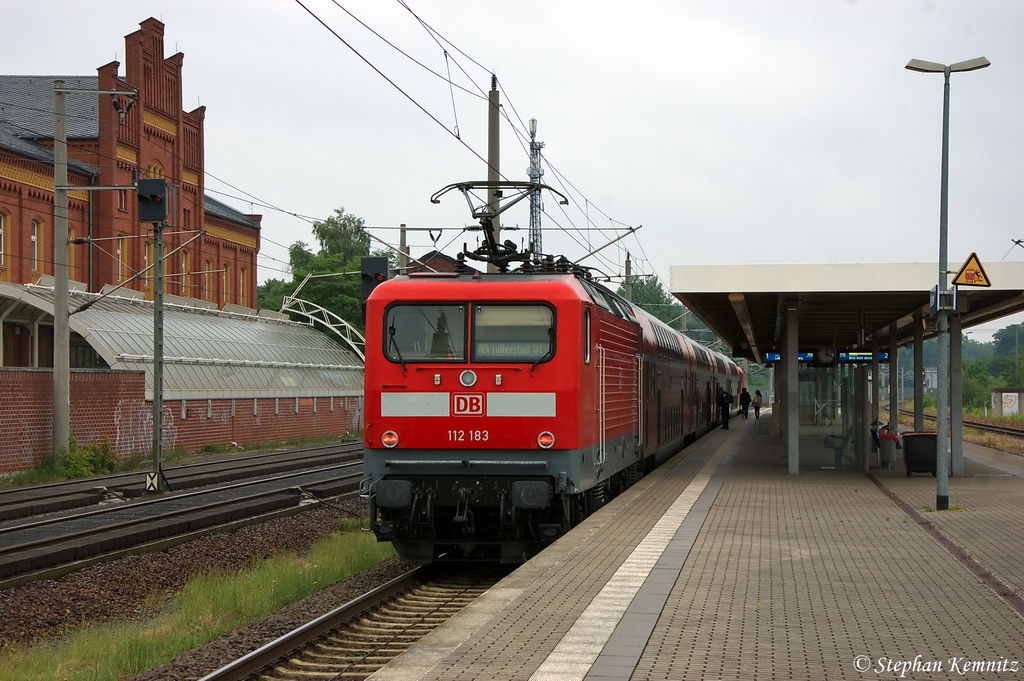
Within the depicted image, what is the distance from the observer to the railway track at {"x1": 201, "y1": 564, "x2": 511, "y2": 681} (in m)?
7.32

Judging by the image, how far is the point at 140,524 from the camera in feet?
49.4

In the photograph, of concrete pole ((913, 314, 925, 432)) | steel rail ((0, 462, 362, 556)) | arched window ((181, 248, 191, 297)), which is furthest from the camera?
arched window ((181, 248, 191, 297))

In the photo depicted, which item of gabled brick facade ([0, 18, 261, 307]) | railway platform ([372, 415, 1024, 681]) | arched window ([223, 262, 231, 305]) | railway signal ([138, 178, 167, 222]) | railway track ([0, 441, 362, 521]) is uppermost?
gabled brick facade ([0, 18, 261, 307])

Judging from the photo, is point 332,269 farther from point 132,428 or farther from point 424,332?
point 424,332

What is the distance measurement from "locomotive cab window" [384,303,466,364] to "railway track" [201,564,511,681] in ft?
7.40

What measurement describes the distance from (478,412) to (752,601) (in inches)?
146

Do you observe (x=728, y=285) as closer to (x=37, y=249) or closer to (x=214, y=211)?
(x=37, y=249)

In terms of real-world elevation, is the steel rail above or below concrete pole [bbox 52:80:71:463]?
below

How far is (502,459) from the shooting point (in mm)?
10492

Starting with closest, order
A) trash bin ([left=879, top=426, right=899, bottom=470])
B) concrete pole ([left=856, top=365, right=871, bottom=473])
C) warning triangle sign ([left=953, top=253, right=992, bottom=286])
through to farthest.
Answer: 1. warning triangle sign ([left=953, top=253, right=992, bottom=286])
2. concrete pole ([left=856, top=365, right=871, bottom=473])
3. trash bin ([left=879, top=426, right=899, bottom=470])

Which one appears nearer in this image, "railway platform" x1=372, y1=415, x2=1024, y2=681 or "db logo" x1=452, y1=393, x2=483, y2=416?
"railway platform" x1=372, y1=415, x2=1024, y2=681

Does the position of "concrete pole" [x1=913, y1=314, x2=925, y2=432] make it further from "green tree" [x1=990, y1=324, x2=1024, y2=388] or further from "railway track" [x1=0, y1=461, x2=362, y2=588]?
"green tree" [x1=990, y1=324, x2=1024, y2=388]

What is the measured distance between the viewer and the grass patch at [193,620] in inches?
311

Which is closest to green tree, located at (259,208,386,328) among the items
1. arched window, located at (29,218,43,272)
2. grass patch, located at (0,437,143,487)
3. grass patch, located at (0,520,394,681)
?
arched window, located at (29,218,43,272)
